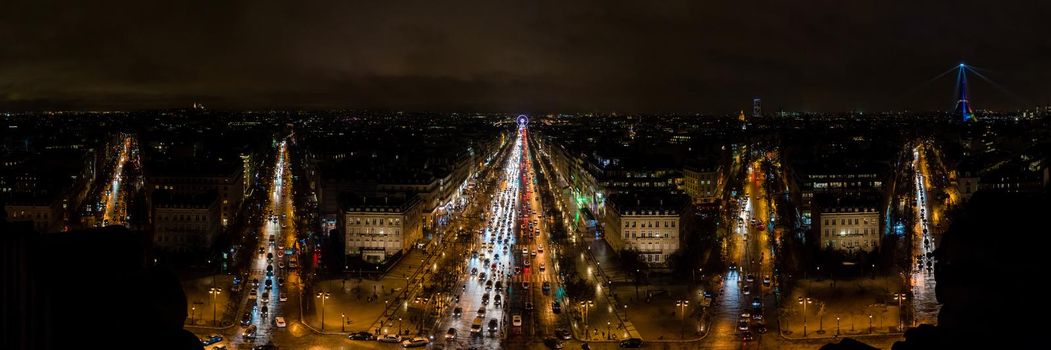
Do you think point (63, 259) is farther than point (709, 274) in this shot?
No

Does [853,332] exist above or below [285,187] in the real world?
below

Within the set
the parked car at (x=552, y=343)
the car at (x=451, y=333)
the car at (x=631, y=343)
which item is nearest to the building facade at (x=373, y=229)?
the car at (x=451, y=333)

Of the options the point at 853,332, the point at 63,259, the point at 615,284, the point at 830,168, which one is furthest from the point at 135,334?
the point at 830,168

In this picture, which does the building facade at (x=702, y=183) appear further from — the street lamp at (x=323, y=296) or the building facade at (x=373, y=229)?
the street lamp at (x=323, y=296)

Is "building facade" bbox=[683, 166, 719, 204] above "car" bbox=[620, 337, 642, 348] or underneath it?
above

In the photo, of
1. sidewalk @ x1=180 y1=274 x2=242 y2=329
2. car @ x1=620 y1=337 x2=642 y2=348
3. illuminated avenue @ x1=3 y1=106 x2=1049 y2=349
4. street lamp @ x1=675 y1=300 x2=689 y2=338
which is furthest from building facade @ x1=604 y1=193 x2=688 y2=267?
sidewalk @ x1=180 y1=274 x2=242 y2=329

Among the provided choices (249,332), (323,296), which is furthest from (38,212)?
(249,332)

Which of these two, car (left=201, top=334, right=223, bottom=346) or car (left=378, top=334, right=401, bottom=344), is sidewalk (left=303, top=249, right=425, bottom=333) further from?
car (left=201, top=334, right=223, bottom=346)

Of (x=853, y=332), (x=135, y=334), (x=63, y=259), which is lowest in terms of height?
(x=853, y=332)

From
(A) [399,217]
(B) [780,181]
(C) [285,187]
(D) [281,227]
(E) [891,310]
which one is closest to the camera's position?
(E) [891,310]

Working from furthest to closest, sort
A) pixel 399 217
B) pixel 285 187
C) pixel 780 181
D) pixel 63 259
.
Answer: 1. pixel 285 187
2. pixel 780 181
3. pixel 399 217
4. pixel 63 259

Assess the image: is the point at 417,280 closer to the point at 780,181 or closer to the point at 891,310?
the point at 891,310
